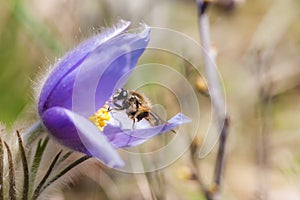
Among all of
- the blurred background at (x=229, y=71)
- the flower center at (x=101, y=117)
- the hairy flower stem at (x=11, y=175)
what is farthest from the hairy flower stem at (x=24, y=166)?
the blurred background at (x=229, y=71)

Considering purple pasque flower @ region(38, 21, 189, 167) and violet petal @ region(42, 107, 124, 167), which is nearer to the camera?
violet petal @ region(42, 107, 124, 167)

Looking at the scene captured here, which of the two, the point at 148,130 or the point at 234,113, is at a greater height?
the point at 148,130

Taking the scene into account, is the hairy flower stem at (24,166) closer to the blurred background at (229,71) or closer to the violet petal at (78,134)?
the violet petal at (78,134)

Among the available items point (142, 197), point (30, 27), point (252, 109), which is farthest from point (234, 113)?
point (30, 27)

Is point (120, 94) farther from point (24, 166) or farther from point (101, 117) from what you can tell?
point (24, 166)

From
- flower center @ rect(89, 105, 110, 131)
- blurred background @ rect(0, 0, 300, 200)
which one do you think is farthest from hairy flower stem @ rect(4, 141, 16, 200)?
blurred background @ rect(0, 0, 300, 200)

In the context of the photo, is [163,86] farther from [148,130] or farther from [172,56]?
[148,130]

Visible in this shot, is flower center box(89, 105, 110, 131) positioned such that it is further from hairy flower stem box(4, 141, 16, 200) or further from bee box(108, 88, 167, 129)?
hairy flower stem box(4, 141, 16, 200)
